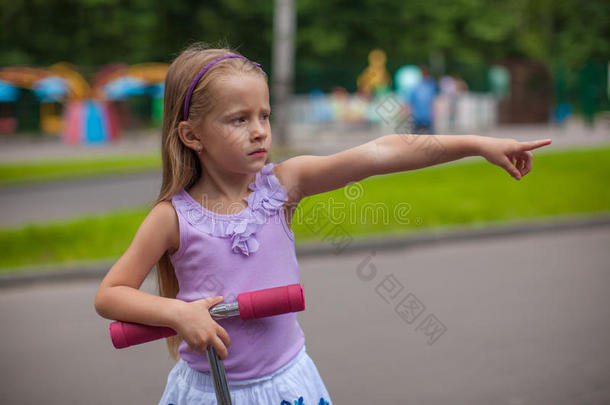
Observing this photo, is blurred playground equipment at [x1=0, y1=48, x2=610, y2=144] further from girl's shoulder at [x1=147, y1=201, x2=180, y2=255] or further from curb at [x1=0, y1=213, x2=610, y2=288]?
girl's shoulder at [x1=147, y1=201, x2=180, y2=255]

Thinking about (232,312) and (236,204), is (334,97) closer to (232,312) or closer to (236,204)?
(236,204)

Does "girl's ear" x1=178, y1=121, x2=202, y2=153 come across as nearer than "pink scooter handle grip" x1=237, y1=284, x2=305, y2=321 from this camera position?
No

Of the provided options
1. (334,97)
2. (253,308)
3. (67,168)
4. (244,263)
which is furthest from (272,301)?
(334,97)

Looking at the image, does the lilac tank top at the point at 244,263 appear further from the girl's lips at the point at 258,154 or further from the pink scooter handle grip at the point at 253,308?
the pink scooter handle grip at the point at 253,308

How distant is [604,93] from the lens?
2452 cm

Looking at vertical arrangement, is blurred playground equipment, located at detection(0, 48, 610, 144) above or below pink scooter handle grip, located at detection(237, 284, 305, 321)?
above

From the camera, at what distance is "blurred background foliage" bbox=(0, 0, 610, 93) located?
34.1 metres

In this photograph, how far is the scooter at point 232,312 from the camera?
5.59 ft

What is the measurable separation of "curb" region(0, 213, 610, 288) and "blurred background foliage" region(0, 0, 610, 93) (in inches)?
895

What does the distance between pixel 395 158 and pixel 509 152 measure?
0.31m

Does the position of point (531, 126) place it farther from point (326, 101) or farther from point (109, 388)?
point (109, 388)

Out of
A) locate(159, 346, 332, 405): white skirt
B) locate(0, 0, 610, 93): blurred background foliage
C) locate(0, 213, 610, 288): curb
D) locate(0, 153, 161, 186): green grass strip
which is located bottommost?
locate(0, 213, 610, 288): curb

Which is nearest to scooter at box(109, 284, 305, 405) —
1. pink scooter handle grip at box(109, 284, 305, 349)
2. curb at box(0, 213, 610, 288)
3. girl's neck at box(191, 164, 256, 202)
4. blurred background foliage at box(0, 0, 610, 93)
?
pink scooter handle grip at box(109, 284, 305, 349)

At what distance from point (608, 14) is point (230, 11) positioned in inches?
669
